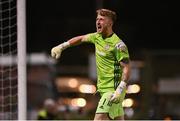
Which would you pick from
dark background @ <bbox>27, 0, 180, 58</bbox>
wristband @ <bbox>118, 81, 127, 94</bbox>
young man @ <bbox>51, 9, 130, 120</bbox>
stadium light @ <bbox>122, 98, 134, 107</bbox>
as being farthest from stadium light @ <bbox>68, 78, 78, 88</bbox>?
wristband @ <bbox>118, 81, 127, 94</bbox>

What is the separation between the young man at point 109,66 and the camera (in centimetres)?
838

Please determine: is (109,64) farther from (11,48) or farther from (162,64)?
(162,64)

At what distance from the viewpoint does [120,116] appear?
28.0ft

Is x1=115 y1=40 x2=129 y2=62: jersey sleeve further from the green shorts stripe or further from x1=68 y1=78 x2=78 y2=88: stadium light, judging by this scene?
x1=68 y1=78 x2=78 y2=88: stadium light

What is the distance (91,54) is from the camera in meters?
16.9

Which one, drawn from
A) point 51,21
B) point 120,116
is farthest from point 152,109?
point 120,116

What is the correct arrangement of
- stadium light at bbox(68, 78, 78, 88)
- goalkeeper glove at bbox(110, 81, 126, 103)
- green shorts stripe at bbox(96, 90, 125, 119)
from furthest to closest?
stadium light at bbox(68, 78, 78, 88) < green shorts stripe at bbox(96, 90, 125, 119) < goalkeeper glove at bbox(110, 81, 126, 103)

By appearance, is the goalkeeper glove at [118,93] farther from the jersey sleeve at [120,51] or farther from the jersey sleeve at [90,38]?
the jersey sleeve at [90,38]

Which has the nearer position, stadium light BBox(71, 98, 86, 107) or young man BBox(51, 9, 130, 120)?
young man BBox(51, 9, 130, 120)

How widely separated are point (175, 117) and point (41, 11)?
3755 millimetres

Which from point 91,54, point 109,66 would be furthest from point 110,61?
point 91,54

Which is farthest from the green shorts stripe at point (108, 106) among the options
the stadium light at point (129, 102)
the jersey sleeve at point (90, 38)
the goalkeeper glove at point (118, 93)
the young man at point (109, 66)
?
the stadium light at point (129, 102)

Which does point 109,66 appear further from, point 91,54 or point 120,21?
point 91,54

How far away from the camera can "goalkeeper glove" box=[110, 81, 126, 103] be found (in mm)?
8227
